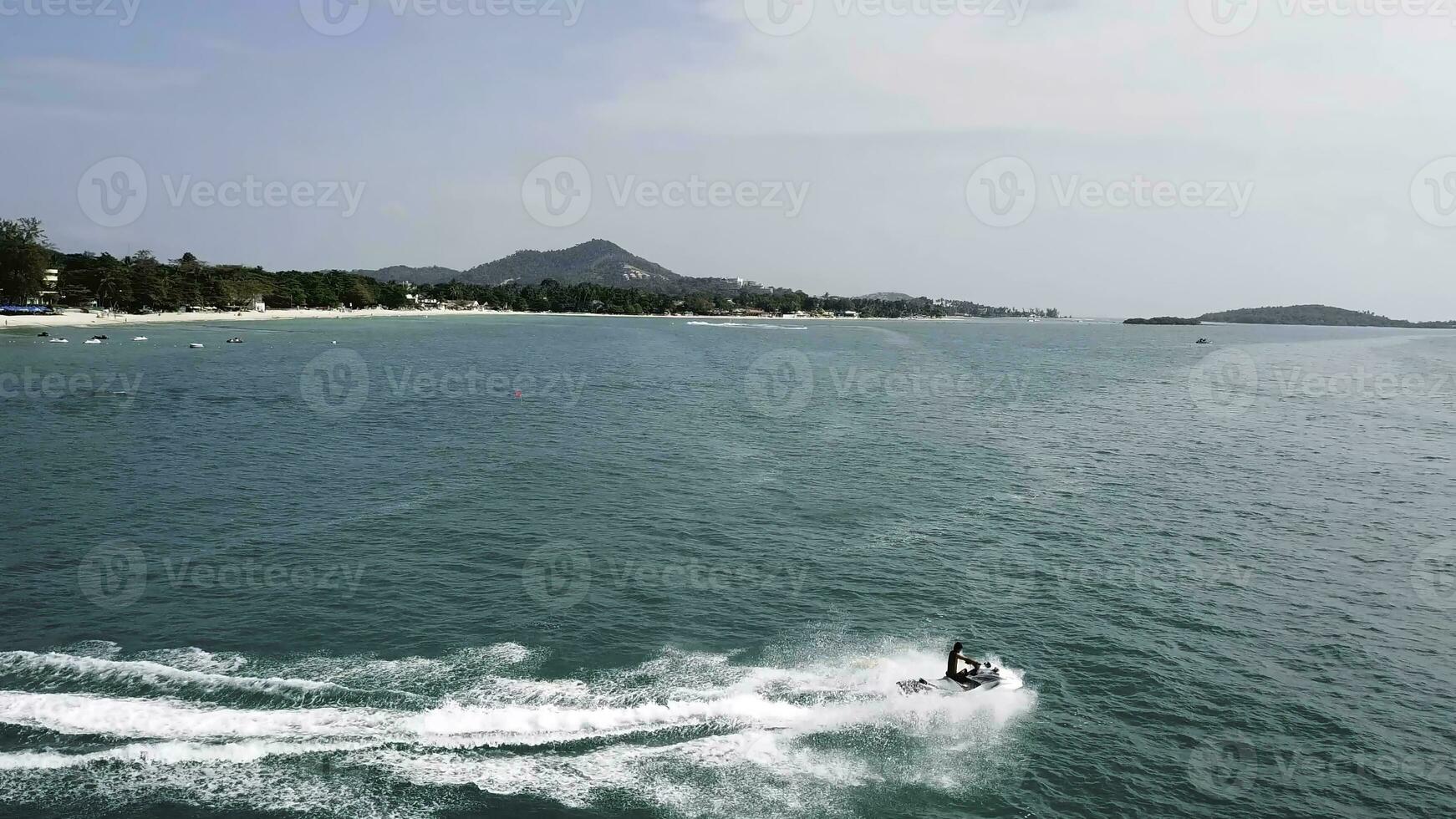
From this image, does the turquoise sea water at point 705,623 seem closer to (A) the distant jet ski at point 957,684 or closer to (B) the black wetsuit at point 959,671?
(A) the distant jet ski at point 957,684

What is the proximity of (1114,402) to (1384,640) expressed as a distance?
68498 millimetres

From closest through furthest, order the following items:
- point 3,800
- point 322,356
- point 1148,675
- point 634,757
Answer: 1. point 3,800
2. point 634,757
3. point 1148,675
4. point 322,356

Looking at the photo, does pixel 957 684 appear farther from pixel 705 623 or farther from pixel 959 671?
pixel 705 623

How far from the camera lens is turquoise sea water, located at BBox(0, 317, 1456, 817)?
1967cm

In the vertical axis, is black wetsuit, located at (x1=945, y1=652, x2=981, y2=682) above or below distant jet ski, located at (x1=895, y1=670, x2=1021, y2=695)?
above

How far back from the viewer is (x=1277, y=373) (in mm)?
140875

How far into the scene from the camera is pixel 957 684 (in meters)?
23.5

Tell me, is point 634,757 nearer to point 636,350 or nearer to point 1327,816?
point 1327,816

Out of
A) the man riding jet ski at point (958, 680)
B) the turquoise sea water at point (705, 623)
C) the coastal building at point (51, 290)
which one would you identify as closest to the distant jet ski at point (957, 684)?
the man riding jet ski at point (958, 680)

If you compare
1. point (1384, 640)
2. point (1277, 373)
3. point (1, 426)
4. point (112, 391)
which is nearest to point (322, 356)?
point (112, 391)

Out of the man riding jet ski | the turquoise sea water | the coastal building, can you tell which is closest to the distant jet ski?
the man riding jet ski

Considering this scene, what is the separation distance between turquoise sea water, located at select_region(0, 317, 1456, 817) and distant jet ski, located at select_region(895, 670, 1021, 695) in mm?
279

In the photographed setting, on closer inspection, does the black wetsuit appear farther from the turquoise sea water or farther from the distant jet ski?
the turquoise sea water

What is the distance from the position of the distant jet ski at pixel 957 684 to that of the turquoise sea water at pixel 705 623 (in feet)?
0.91
